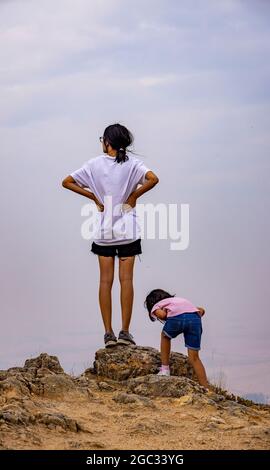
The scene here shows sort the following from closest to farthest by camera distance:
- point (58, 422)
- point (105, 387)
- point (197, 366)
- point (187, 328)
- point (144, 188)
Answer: point (58, 422)
point (105, 387)
point (187, 328)
point (197, 366)
point (144, 188)

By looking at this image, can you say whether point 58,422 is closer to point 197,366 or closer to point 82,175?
point 197,366

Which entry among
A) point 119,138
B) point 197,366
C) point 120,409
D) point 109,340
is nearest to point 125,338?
point 109,340

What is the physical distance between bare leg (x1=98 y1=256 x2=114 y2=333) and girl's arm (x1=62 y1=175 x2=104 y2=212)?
0.61m

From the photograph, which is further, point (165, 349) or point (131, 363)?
point (131, 363)

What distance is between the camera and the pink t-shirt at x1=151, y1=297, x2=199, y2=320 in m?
12.0

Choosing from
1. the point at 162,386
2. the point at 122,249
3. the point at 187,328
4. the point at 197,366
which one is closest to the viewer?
the point at 162,386

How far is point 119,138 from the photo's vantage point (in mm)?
12367

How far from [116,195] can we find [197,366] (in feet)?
7.20

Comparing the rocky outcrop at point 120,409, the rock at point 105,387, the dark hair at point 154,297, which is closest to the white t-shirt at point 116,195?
the dark hair at point 154,297

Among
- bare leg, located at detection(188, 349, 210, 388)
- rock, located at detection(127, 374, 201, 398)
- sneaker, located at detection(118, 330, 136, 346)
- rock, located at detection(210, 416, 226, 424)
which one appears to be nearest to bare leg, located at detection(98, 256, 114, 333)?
sneaker, located at detection(118, 330, 136, 346)

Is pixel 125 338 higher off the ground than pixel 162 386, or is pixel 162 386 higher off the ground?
pixel 125 338

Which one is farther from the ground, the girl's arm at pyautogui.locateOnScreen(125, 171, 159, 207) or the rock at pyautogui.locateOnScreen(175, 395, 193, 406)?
the girl's arm at pyautogui.locateOnScreen(125, 171, 159, 207)

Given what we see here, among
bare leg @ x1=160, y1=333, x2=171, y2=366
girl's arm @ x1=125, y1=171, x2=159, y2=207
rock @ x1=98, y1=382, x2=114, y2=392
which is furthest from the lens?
girl's arm @ x1=125, y1=171, x2=159, y2=207

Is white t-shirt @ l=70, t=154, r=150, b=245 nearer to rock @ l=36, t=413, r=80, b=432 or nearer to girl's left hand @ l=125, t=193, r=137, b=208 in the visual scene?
girl's left hand @ l=125, t=193, r=137, b=208
